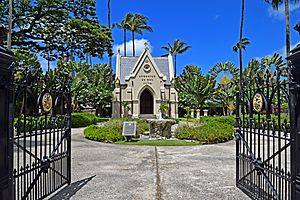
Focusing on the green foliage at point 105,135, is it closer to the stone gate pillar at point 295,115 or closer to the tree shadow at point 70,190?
the tree shadow at point 70,190

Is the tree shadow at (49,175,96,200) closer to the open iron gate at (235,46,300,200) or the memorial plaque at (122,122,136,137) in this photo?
the open iron gate at (235,46,300,200)

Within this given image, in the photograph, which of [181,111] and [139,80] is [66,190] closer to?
[139,80]

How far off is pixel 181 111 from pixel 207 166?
107ft

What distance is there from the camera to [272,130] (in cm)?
457

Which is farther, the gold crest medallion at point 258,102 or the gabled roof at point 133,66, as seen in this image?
the gabled roof at point 133,66

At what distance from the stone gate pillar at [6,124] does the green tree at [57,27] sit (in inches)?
342

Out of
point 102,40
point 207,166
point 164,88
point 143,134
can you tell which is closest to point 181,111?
point 164,88

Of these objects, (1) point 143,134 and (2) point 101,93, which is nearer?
(1) point 143,134

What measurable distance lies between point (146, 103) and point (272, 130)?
31.6m

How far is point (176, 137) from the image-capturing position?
629 inches

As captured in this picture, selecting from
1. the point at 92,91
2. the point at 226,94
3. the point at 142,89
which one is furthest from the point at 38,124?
the point at 226,94

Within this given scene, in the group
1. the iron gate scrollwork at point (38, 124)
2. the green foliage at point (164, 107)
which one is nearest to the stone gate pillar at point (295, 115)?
the iron gate scrollwork at point (38, 124)

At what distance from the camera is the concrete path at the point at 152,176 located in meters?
5.51

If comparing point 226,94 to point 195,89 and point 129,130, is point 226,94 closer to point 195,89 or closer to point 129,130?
point 195,89
